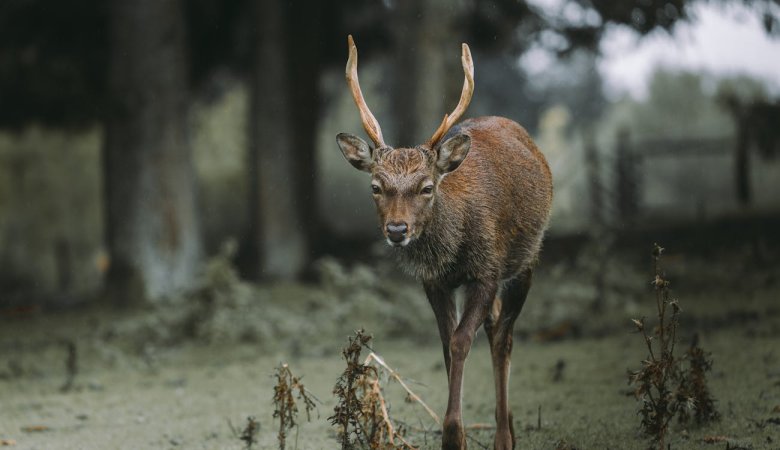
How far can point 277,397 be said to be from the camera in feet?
17.2

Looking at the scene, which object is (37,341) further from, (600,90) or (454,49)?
(600,90)

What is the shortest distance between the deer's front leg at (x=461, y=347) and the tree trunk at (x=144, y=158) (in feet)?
27.9

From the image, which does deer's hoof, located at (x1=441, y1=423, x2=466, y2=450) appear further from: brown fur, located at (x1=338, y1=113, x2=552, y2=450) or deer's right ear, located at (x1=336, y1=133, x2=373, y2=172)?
deer's right ear, located at (x1=336, y1=133, x2=373, y2=172)

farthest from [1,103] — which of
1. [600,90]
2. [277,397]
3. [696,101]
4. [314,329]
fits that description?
[600,90]

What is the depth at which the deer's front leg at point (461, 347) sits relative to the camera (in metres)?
4.92

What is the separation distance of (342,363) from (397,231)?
17.3ft

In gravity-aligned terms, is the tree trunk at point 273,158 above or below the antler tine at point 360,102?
above

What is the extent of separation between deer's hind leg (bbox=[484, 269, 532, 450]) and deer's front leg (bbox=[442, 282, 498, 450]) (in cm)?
55

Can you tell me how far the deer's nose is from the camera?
4887mm

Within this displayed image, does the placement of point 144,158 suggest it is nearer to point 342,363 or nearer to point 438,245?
point 342,363

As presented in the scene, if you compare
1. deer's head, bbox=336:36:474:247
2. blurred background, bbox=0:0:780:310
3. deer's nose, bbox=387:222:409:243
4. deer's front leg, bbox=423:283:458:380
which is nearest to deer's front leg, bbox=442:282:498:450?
deer's front leg, bbox=423:283:458:380

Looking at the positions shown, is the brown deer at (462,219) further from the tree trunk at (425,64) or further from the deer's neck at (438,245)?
the tree trunk at (425,64)

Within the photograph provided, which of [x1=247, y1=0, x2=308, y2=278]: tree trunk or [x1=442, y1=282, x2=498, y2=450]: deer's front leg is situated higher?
[x1=247, y1=0, x2=308, y2=278]: tree trunk

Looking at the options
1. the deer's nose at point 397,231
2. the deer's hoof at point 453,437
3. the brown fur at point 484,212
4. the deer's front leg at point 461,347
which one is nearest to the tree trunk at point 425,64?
the brown fur at point 484,212
